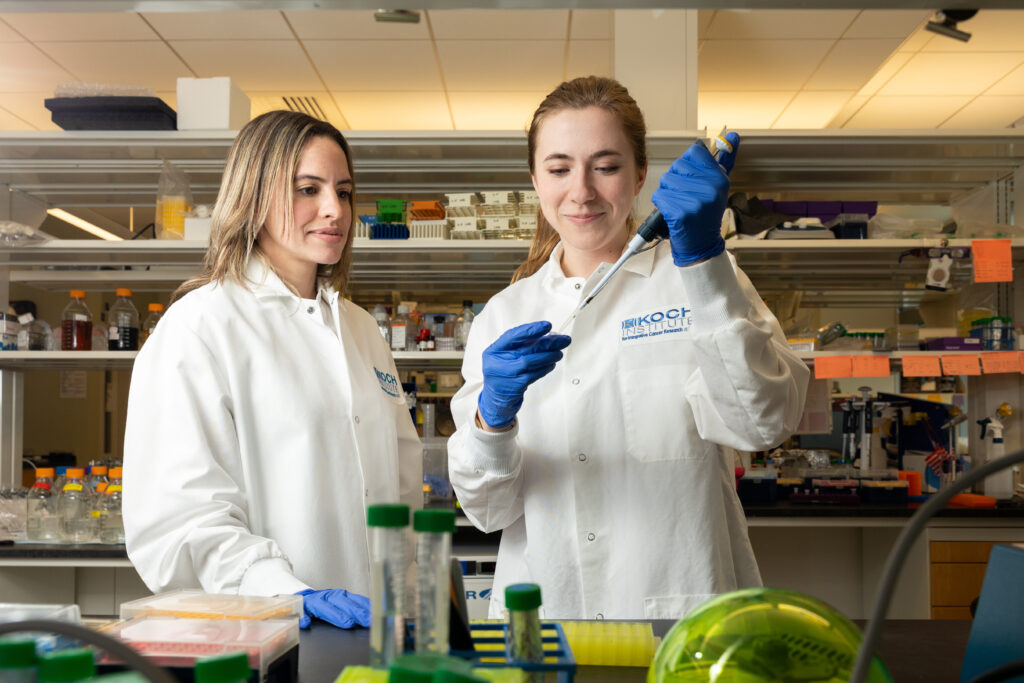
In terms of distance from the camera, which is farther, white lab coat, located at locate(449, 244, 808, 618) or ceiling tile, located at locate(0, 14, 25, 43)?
ceiling tile, located at locate(0, 14, 25, 43)

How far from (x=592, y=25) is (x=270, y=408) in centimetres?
323

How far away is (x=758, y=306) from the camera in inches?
52.6

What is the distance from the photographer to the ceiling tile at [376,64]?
424 cm

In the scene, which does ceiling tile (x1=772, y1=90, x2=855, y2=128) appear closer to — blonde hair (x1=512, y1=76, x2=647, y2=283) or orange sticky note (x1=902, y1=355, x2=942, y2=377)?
orange sticky note (x1=902, y1=355, x2=942, y2=377)

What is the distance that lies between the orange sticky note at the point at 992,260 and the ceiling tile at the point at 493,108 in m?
2.64

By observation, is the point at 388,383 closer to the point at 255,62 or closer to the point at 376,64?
the point at 376,64

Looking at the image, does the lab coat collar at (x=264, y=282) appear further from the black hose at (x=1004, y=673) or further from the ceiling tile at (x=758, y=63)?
the ceiling tile at (x=758, y=63)

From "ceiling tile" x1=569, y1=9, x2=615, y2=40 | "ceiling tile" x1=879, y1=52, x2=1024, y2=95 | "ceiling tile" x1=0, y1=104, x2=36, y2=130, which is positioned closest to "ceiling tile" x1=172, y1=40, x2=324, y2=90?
"ceiling tile" x1=569, y1=9, x2=615, y2=40

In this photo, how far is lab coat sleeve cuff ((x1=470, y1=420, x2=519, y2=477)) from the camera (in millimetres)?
1323

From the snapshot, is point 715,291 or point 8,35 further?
point 8,35

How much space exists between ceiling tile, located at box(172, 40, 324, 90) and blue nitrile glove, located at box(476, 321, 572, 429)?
3.51 metres

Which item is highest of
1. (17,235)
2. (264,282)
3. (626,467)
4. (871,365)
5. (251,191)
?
(17,235)

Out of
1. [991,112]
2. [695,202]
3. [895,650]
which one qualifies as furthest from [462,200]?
[991,112]

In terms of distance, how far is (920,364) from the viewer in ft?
10.2
